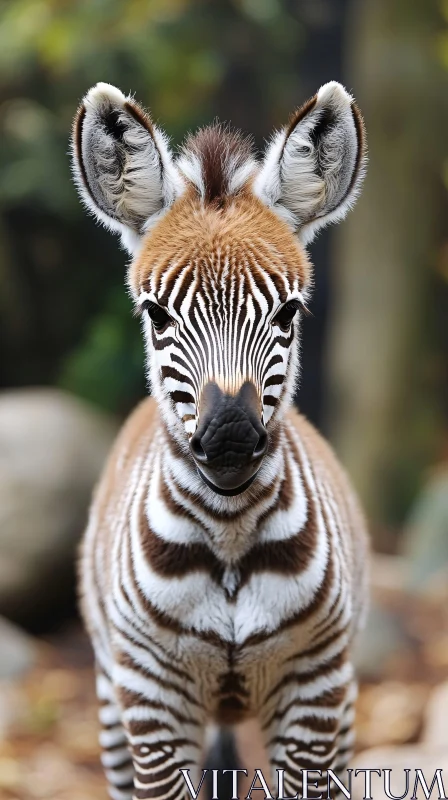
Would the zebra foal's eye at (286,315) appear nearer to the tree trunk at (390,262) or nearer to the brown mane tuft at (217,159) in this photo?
the brown mane tuft at (217,159)

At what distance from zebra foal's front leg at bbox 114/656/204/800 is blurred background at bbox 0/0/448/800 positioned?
444 cm

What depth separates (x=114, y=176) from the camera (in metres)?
3.70

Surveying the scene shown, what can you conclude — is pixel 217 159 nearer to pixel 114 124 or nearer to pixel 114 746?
pixel 114 124

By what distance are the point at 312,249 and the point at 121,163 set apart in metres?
8.39

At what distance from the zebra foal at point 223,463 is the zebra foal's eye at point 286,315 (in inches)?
0.5

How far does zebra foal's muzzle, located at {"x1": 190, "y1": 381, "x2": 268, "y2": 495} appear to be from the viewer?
3.08 m

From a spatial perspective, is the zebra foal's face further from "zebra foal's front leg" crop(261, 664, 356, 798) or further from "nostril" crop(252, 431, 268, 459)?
"zebra foal's front leg" crop(261, 664, 356, 798)

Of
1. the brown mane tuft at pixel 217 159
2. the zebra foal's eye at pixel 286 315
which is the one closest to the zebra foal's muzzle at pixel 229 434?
the zebra foal's eye at pixel 286 315

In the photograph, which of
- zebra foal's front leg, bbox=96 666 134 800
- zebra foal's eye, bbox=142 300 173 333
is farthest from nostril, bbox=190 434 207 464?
zebra foal's front leg, bbox=96 666 134 800

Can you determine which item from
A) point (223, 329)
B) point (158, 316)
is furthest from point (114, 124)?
point (223, 329)

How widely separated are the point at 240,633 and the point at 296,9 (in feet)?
32.9

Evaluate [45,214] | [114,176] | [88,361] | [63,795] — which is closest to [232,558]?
[114,176]

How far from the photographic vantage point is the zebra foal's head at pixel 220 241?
126 inches

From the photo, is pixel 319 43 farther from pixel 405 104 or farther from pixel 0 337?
pixel 0 337
